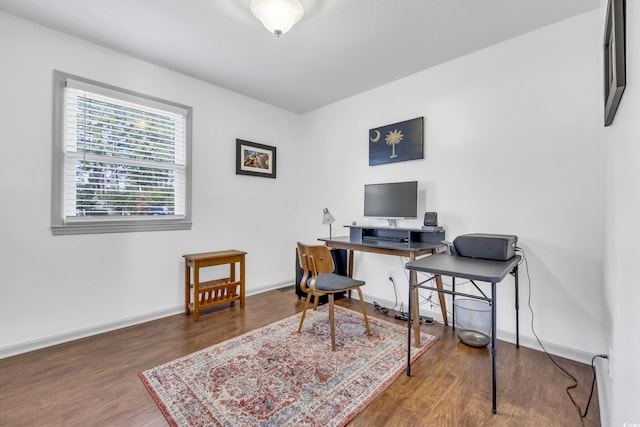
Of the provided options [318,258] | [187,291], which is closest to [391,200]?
[318,258]

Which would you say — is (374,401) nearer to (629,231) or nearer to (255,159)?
(629,231)

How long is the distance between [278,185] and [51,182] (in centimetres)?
235

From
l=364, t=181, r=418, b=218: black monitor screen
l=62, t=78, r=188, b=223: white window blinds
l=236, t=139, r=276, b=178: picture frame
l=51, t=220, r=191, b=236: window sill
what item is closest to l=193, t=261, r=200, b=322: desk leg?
l=51, t=220, r=191, b=236: window sill

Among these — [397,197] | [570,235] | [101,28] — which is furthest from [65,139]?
[570,235]

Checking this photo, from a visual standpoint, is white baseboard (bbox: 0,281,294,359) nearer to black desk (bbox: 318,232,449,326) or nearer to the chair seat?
the chair seat

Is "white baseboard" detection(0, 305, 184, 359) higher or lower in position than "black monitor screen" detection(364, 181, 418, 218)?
lower

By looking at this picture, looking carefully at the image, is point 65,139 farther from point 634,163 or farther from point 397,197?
point 634,163

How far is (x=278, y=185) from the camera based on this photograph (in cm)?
398

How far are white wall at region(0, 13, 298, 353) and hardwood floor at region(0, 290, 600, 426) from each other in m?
0.31

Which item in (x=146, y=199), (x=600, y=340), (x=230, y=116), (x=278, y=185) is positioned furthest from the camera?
(x=278, y=185)

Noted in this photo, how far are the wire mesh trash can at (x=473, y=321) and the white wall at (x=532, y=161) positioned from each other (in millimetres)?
173

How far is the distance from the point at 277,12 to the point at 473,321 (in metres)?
2.83

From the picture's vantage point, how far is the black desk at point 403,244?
237 centimetres

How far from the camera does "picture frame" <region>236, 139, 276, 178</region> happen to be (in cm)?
351
